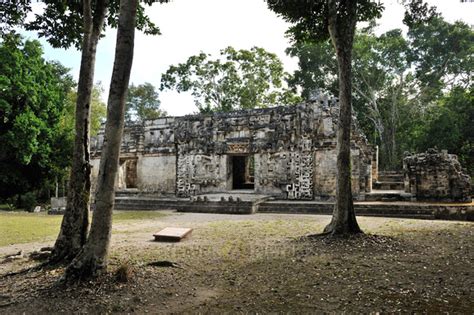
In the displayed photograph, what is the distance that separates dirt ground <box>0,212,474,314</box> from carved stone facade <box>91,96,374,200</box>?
778cm

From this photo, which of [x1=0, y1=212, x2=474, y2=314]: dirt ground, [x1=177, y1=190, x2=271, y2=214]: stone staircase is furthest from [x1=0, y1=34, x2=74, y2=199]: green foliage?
[x1=0, y1=212, x2=474, y2=314]: dirt ground

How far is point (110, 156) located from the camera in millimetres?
4172

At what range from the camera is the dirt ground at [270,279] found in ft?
10.9

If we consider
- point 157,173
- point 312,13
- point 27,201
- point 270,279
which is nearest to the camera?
point 270,279

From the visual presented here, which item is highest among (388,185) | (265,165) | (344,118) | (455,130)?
(455,130)

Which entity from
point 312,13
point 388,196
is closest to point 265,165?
point 388,196

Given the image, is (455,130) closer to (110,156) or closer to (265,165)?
(265,165)

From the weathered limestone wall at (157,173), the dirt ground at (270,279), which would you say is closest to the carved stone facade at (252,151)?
the weathered limestone wall at (157,173)

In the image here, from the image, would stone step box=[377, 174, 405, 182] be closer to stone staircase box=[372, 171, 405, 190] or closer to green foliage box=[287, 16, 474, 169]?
stone staircase box=[372, 171, 405, 190]

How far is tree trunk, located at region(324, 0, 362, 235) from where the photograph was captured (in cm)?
664

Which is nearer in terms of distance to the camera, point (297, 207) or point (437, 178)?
point (437, 178)

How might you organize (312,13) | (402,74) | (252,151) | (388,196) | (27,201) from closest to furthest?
1. (312,13)
2. (388,196)
3. (252,151)
4. (27,201)
5. (402,74)

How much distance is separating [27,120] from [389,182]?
2078 cm

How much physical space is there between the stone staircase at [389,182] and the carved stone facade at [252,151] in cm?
238
